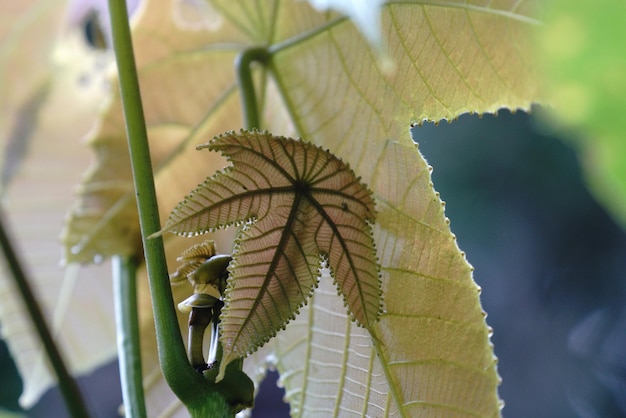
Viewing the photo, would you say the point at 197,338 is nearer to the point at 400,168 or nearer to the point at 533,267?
the point at 400,168

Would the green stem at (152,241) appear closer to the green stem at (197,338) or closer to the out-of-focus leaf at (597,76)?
the green stem at (197,338)

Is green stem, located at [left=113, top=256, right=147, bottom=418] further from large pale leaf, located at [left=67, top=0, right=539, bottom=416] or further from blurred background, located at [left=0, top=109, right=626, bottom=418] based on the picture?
blurred background, located at [left=0, top=109, right=626, bottom=418]

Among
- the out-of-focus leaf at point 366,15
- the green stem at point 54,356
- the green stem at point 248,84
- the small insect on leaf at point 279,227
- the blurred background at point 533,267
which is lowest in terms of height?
the green stem at point 54,356

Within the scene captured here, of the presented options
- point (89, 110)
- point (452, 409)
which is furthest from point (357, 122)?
point (89, 110)

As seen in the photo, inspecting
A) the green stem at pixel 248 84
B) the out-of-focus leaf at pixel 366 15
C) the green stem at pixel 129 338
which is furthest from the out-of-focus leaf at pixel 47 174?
the out-of-focus leaf at pixel 366 15

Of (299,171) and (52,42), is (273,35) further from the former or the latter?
(52,42)

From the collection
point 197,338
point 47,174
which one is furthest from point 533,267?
point 197,338
